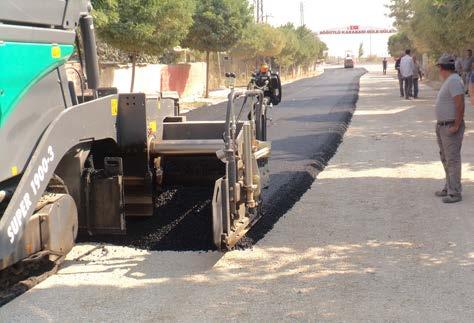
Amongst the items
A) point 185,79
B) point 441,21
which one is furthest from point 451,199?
point 185,79

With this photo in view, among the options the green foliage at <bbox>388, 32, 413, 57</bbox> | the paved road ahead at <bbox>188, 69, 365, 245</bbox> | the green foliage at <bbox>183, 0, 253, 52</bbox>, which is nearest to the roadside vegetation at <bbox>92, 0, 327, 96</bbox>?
the green foliage at <bbox>183, 0, 253, 52</bbox>

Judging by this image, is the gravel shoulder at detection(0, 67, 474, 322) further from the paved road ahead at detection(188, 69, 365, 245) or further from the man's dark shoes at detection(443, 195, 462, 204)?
the paved road ahead at detection(188, 69, 365, 245)

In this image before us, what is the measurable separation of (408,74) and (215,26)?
34.0 feet

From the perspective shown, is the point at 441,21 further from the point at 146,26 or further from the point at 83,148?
the point at 83,148

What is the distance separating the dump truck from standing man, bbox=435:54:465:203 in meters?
2.10

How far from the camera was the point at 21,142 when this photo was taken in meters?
4.36

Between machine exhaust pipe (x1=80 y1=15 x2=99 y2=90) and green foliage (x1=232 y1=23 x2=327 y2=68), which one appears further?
green foliage (x1=232 y1=23 x2=327 y2=68)

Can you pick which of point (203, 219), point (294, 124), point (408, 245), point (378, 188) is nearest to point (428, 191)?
point (378, 188)

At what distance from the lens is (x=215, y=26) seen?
31.0 metres

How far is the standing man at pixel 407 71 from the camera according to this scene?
23.2m

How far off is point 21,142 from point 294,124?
13053mm

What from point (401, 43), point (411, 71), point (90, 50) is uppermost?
point (401, 43)

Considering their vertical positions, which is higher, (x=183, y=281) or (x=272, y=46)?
(x=272, y=46)

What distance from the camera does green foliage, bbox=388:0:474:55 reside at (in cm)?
1409
